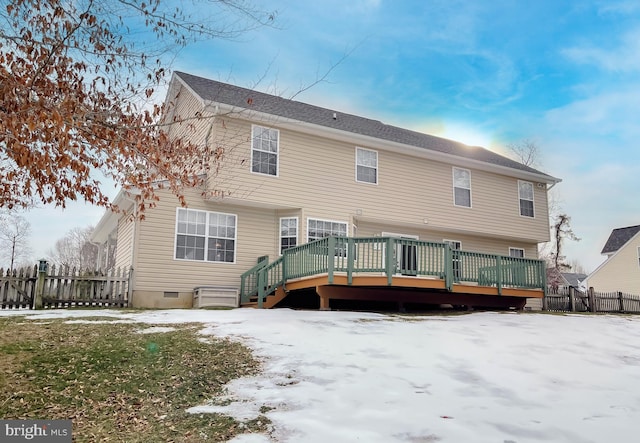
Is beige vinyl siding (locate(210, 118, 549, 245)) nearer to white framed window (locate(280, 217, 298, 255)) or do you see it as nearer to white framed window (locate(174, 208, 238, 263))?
white framed window (locate(280, 217, 298, 255))

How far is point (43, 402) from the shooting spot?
466 centimetres

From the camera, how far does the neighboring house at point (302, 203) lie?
536 inches

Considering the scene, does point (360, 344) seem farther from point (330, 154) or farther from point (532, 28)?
point (532, 28)

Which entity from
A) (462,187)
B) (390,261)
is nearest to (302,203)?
(390,261)

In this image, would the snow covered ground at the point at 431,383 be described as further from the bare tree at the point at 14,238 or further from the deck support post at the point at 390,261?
the bare tree at the point at 14,238

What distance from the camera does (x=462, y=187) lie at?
731 inches

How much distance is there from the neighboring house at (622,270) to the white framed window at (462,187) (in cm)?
1838

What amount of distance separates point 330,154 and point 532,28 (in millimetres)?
6881

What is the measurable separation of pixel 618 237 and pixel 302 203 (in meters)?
29.5

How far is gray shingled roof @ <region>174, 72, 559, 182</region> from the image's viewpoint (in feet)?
50.2

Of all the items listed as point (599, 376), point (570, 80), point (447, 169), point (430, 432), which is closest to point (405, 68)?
point (447, 169)

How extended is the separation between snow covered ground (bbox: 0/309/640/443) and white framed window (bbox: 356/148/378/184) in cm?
783

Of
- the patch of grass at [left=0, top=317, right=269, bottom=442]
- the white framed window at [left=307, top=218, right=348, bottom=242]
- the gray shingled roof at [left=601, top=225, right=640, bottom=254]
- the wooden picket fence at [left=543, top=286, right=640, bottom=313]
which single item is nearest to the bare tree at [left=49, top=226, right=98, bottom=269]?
the white framed window at [left=307, top=218, right=348, bottom=242]

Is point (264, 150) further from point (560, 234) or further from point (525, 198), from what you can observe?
point (560, 234)
